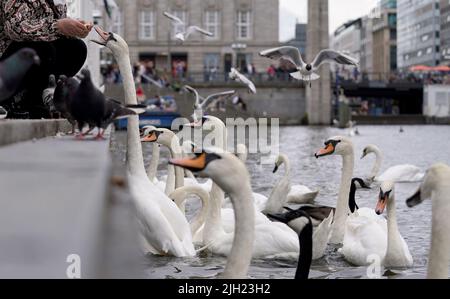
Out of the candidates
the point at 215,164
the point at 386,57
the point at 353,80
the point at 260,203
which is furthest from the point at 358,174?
the point at 386,57

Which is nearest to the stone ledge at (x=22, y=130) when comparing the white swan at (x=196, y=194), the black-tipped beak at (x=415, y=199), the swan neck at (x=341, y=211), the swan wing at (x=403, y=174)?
the black-tipped beak at (x=415, y=199)

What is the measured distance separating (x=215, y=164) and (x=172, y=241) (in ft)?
→ 11.6

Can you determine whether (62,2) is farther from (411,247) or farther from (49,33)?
(411,247)

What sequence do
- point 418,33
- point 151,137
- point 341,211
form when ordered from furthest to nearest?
point 418,33 → point 151,137 → point 341,211

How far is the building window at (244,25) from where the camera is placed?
91.1 m

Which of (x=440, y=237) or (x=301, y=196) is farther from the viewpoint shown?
(x=301, y=196)

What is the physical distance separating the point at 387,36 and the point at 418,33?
20.9 m

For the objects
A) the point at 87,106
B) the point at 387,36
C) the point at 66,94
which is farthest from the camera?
the point at 387,36

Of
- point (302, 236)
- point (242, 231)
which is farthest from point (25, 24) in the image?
point (242, 231)

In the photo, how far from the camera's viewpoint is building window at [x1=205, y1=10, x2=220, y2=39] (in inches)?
3585

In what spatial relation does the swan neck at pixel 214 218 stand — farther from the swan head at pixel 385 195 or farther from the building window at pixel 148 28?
the building window at pixel 148 28

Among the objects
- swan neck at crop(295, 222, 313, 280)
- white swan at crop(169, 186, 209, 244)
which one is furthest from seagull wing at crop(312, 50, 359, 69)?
swan neck at crop(295, 222, 313, 280)

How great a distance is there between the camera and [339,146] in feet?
34.5

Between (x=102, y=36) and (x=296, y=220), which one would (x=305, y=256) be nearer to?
(x=296, y=220)
